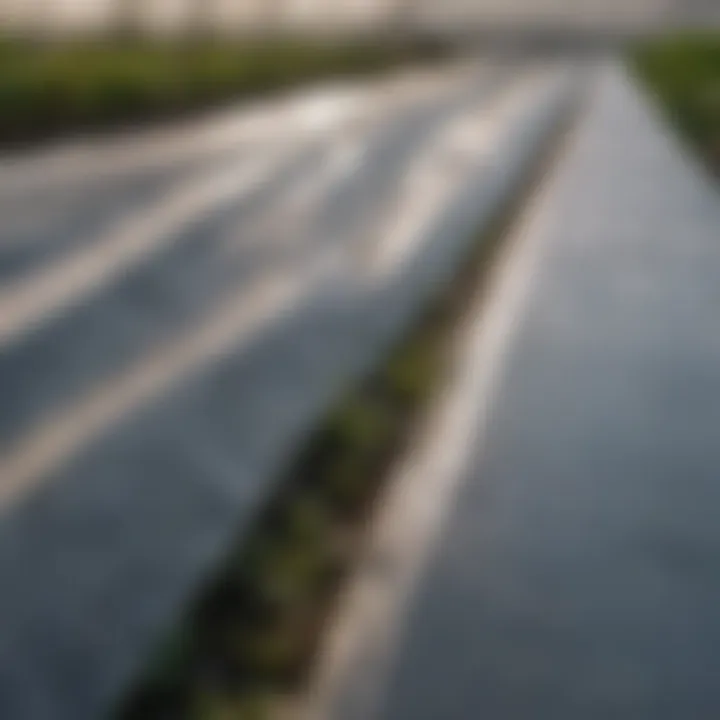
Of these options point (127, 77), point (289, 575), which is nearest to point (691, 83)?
point (127, 77)

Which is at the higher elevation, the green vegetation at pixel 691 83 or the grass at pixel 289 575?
the green vegetation at pixel 691 83

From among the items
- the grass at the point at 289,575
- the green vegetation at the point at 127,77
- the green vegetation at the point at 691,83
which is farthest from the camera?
the green vegetation at the point at 691,83

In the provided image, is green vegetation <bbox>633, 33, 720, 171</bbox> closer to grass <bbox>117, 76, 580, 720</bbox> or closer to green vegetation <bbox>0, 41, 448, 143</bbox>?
green vegetation <bbox>0, 41, 448, 143</bbox>

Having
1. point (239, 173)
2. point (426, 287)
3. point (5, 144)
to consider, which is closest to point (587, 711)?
point (426, 287)

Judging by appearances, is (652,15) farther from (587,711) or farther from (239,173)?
(587,711)

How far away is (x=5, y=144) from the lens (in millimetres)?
5016

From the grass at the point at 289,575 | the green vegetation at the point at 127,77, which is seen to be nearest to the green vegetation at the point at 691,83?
the green vegetation at the point at 127,77

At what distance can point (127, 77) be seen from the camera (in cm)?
699

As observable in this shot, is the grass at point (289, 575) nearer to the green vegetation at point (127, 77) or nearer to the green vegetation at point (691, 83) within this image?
the green vegetation at point (127, 77)

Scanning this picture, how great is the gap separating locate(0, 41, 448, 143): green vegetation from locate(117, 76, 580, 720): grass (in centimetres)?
210

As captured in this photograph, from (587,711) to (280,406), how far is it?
1.29 m

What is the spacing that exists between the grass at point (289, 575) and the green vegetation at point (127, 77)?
210cm

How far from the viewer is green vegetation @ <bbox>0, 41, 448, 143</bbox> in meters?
5.69

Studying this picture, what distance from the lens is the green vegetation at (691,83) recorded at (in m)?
8.84
